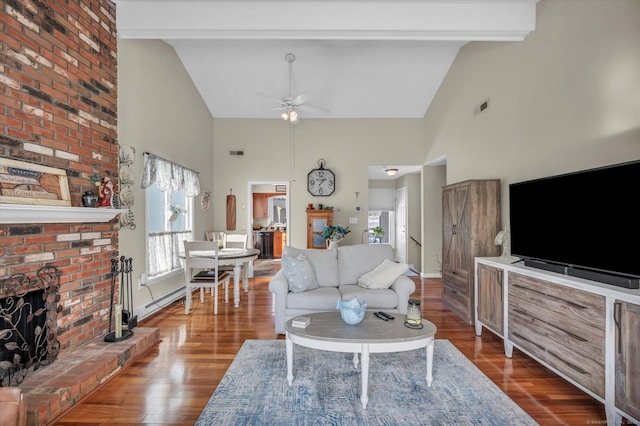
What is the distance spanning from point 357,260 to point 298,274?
0.85 meters

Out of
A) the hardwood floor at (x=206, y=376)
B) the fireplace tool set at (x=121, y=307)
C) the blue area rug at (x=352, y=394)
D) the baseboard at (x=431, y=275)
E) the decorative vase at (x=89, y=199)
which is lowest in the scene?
the hardwood floor at (x=206, y=376)

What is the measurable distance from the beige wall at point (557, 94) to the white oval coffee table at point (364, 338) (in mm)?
2126

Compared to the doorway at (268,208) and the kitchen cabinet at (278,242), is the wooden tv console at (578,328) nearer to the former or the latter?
the kitchen cabinet at (278,242)

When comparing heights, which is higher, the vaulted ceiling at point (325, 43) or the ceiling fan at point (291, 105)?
the vaulted ceiling at point (325, 43)

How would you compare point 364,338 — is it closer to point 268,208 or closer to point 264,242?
point 264,242

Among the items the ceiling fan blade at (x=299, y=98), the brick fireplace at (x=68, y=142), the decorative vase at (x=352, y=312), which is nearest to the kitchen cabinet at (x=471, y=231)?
the decorative vase at (x=352, y=312)

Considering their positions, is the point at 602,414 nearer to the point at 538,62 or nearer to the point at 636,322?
the point at 636,322

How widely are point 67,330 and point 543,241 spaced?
425cm

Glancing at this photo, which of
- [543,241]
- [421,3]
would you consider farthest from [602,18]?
[543,241]

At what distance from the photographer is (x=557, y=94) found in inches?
119

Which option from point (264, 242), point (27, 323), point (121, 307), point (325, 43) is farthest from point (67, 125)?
point (264, 242)

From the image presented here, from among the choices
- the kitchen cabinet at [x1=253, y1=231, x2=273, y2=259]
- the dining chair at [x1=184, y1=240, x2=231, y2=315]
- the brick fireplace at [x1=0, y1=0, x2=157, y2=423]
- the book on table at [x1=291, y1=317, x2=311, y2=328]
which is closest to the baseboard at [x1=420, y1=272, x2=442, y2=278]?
the dining chair at [x1=184, y1=240, x2=231, y2=315]

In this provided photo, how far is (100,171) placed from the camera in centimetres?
312

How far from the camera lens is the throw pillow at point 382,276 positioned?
11.7ft
